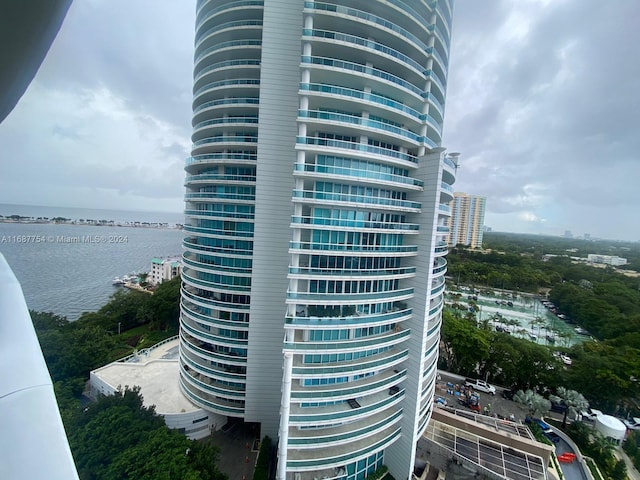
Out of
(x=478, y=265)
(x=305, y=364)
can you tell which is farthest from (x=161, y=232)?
(x=305, y=364)

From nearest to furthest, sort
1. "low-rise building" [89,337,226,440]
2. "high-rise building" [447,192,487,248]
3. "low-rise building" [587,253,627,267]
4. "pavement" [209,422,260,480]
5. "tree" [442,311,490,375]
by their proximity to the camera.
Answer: "pavement" [209,422,260,480], "low-rise building" [89,337,226,440], "tree" [442,311,490,375], "low-rise building" [587,253,627,267], "high-rise building" [447,192,487,248]

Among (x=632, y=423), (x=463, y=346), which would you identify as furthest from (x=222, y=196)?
(x=632, y=423)

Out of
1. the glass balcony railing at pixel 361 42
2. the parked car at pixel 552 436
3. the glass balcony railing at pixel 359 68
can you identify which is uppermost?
the glass balcony railing at pixel 361 42

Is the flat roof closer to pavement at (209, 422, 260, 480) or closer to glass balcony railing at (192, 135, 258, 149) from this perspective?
pavement at (209, 422, 260, 480)

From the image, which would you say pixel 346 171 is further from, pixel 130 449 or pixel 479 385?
pixel 479 385

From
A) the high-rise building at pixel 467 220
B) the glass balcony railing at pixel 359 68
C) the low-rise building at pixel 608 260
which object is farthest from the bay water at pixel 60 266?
the low-rise building at pixel 608 260

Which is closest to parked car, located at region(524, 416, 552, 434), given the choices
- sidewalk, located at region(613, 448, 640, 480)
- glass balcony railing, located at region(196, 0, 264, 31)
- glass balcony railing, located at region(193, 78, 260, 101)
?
sidewalk, located at region(613, 448, 640, 480)

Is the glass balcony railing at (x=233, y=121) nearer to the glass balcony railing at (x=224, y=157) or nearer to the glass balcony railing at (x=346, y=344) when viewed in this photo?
the glass balcony railing at (x=224, y=157)

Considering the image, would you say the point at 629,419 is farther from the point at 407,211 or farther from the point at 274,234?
the point at 274,234
